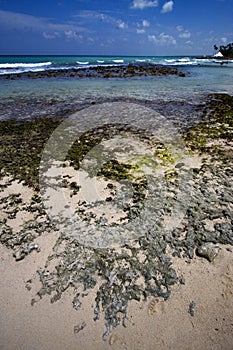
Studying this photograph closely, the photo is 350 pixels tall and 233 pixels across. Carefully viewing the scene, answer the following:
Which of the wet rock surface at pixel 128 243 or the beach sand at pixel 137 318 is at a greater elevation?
the wet rock surface at pixel 128 243

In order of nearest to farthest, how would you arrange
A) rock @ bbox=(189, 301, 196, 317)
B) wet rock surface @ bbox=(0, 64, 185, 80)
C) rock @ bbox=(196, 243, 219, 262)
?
1. rock @ bbox=(189, 301, 196, 317)
2. rock @ bbox=(196, 243, 219, 262)
3. wet rock surface @ bbox=(0, 64, 185, 80)

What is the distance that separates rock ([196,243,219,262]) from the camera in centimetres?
289

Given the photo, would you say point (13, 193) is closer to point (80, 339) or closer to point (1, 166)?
point (1, 166)

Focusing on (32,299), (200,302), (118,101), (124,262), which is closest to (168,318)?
(200,302)

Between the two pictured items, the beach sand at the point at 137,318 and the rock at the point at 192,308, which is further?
the rock at the point at 192,308

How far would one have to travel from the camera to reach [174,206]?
3.68m

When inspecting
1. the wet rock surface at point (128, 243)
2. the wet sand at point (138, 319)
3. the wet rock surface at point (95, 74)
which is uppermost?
the wet rock surface at point (95, 74)

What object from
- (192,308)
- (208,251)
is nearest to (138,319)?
(192,308)

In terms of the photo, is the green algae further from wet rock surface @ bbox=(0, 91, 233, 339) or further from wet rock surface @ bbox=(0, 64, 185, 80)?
wet rock surface @ bbox=(0, 64, 185, 80)

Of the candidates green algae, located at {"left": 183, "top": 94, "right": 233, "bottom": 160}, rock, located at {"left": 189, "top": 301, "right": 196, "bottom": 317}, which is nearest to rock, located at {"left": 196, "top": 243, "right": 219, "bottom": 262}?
rock, located at {"left": 189, "top": 301, "right": 196, "bottom": 317}

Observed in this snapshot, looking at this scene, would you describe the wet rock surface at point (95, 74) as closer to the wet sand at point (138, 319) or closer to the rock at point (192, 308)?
the wet sand at point (138, 319)

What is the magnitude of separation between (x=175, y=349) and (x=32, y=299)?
1593 millimetres

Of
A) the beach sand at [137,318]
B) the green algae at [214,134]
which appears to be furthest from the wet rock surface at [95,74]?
the beach sand at [137,318]

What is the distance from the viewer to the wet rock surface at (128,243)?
258 centimetres
